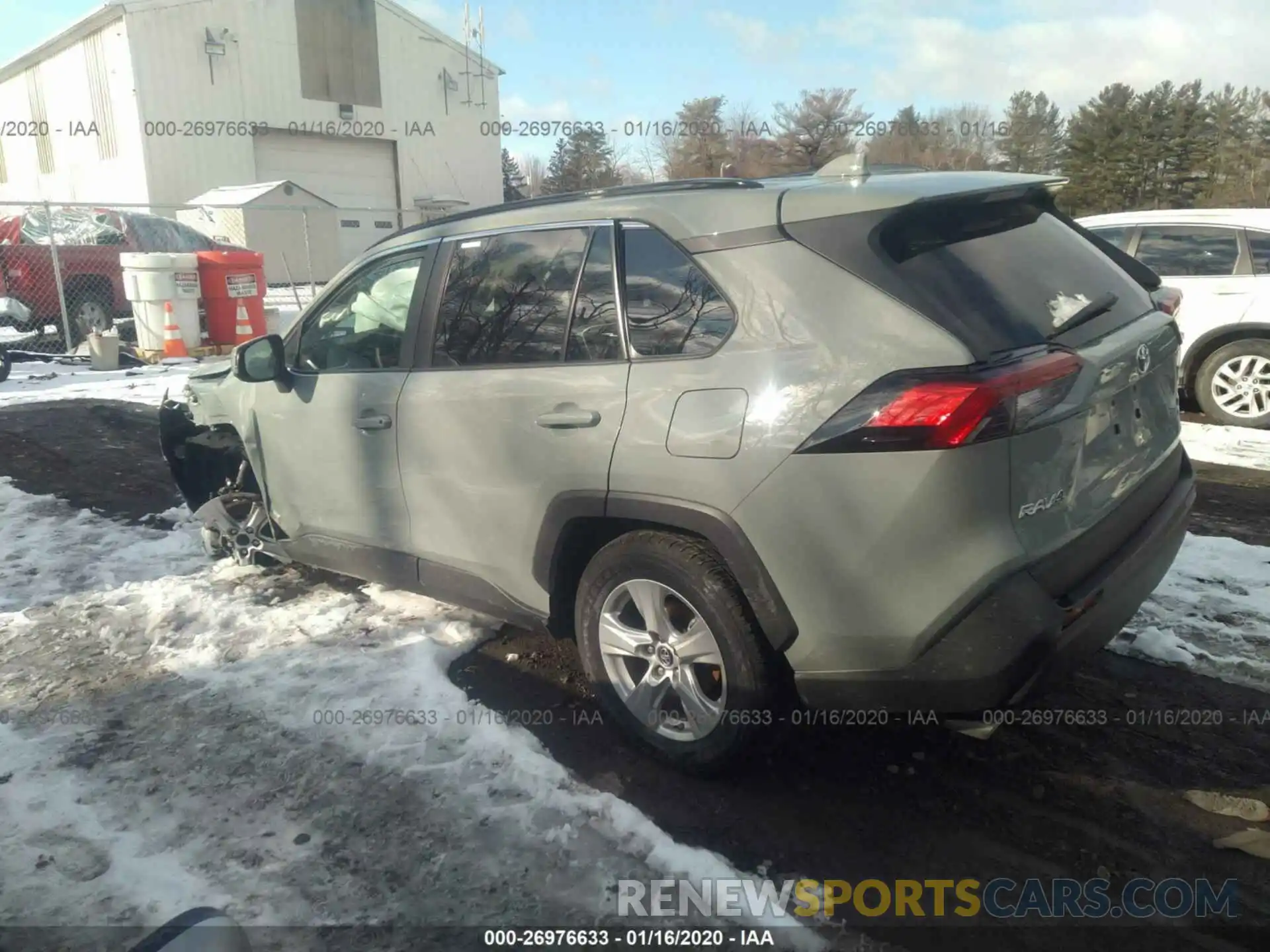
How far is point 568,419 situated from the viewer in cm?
294

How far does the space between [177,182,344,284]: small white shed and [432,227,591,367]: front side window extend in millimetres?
19795

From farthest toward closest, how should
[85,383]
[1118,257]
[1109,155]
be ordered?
[1109,155] → [85,383] → [1118,257]

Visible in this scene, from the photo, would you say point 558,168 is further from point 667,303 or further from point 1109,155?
point 667,303

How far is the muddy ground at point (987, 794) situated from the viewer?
2488mm

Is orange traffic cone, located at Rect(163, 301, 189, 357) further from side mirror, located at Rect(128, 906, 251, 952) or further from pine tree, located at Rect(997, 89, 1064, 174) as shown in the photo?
pine tree, located at Rect(997, 89, 1064, 174)

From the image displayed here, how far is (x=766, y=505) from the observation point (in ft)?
8.15

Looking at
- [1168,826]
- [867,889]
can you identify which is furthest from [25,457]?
[1168,826]

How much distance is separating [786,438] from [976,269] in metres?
0.76

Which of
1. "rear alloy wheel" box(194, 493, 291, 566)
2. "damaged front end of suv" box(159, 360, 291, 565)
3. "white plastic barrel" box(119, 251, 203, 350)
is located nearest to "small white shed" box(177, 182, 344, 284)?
"white plastic barrel" box(119, 251, 203, 350)

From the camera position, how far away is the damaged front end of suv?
15.3ft

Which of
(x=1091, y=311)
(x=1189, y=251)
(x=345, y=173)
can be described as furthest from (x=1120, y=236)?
(x=345, y=173)

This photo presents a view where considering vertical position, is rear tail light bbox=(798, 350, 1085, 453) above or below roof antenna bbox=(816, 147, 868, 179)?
below

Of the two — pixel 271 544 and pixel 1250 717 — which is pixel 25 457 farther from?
pixel 1250 717

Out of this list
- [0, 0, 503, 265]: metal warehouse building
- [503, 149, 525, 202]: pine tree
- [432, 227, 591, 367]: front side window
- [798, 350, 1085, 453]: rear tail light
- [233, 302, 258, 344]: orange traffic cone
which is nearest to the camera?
[798, 350, 1085, 453]: rear tail light
